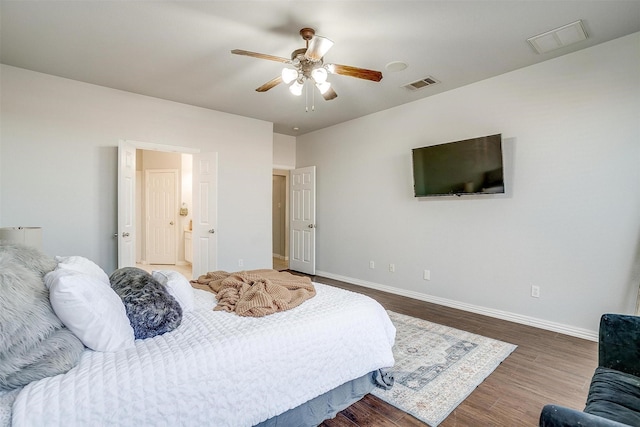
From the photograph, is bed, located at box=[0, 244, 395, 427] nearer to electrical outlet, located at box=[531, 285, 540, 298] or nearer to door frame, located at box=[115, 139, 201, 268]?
electrical outlet, located at box=[531, 285, 540, 298]

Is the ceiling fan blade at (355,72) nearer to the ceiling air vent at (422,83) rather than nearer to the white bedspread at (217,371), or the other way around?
the ceiling air vent at (422,83)

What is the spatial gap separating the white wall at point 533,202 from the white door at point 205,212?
2.45 meters

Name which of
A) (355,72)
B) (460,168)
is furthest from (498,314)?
(355,72)

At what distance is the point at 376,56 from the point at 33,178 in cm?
400

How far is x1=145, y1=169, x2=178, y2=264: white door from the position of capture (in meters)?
6.72

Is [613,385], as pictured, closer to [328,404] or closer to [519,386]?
[519,386]

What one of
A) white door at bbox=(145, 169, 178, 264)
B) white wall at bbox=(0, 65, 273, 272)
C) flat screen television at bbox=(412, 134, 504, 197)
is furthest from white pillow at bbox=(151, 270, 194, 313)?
white door at bbox=(145, 169, 178, 264)

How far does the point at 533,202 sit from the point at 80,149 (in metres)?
5.32

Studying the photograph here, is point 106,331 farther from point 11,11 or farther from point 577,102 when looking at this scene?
point 577,102

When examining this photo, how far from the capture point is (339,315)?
1.97 meters

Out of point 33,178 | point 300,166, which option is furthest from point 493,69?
point 33,178

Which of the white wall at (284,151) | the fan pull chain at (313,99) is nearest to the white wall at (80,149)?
the white wall at (284,151)

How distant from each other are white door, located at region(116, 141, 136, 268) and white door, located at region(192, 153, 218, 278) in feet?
2.89

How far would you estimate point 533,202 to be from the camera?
11.1ft
